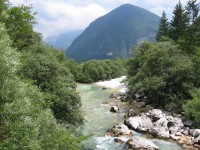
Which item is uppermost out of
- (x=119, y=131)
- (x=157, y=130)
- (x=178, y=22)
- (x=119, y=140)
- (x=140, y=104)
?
(x=178, y=22)

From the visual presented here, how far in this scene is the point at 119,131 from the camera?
132ft

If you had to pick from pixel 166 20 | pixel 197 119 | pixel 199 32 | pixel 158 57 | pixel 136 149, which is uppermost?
pixel 166 20

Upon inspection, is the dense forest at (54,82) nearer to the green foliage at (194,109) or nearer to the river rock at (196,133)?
the green foliage at (194,109)

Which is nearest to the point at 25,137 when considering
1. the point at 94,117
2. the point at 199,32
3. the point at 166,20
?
the point at 94,117

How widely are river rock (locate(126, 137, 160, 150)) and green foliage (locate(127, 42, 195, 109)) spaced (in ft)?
58.1

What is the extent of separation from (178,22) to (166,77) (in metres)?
30.1

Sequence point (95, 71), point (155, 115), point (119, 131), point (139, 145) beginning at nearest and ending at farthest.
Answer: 1. point (139, 145)
2. point (119, 131)
3. point (155, 115)
4. point (95, 71)

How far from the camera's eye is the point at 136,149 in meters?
33.5

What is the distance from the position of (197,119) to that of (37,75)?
21.4 meters

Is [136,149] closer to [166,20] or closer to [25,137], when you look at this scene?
[25,137]

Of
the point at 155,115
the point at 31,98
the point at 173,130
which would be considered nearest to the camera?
the point at 31,98

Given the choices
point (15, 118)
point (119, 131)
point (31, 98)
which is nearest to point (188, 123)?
point (119, 131)

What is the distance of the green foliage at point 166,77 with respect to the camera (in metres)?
52.1

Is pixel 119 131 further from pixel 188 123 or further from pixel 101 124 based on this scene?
pixel 188 123
